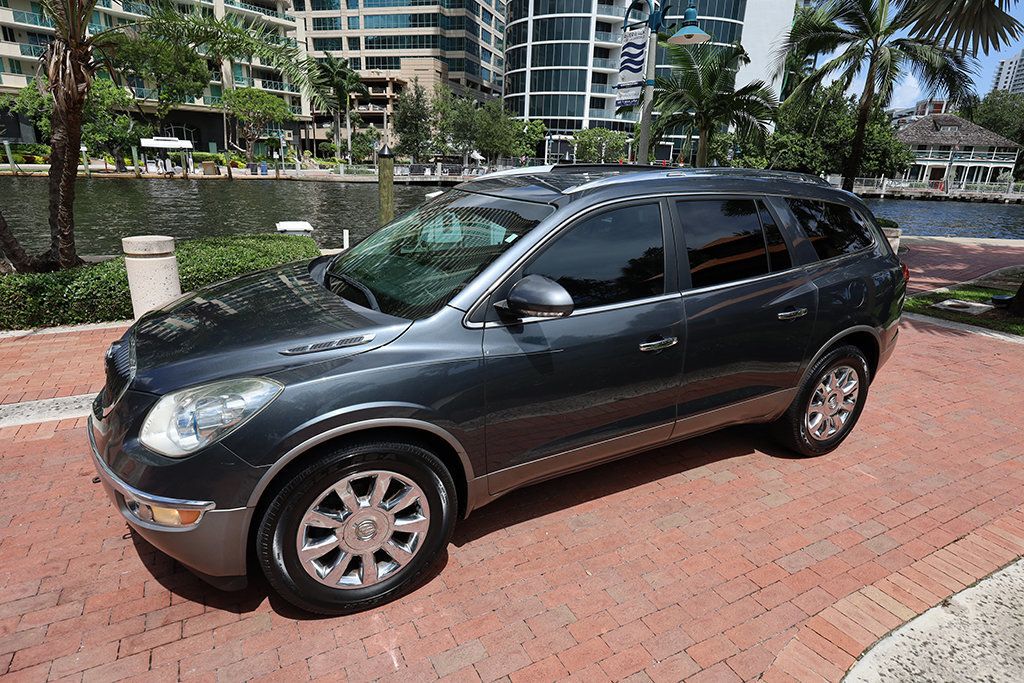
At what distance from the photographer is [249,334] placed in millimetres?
2617

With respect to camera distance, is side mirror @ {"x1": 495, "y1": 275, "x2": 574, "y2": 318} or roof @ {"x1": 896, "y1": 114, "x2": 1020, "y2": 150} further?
roof @ {"x1": 896, "y1": 114, "x2": 1020, "y2": 150}

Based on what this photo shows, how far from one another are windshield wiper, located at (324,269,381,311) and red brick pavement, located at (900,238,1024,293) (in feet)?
34.3

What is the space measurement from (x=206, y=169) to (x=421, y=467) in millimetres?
52372

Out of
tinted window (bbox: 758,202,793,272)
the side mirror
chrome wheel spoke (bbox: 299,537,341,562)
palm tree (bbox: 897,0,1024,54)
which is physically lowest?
chrome wheel spoke (bbox: 299,537,341,562)

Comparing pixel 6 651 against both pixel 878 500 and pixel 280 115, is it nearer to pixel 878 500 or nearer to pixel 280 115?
pixel 878 500

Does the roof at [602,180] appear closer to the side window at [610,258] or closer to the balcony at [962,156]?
the side window at [610,258]

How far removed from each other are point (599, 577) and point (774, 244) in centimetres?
228

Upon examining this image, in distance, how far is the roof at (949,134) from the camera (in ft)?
232

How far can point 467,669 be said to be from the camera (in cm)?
243

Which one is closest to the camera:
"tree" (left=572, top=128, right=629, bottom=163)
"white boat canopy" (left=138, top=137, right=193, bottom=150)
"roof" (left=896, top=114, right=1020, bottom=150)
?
"white boat canopy" (left=138, top=137, right=193, bottom=150)

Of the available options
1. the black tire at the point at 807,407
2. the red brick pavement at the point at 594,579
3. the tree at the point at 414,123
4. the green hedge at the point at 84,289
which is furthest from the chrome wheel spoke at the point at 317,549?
the tree at the point at 414,123

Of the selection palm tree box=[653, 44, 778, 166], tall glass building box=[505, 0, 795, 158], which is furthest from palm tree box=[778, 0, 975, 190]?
tall glass building box=[505, 0, 795, 158]

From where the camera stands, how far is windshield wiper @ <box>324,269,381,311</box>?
294 centimetres

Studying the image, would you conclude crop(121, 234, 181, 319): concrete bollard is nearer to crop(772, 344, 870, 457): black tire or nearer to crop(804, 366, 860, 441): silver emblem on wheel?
crop(772, 344, 870, 457): black tire
